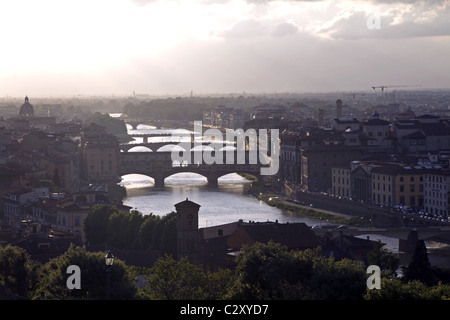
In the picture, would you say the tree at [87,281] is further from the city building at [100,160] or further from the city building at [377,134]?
the city building at [100,160]

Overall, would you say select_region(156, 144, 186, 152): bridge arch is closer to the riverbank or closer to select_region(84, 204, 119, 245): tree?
the riverbank

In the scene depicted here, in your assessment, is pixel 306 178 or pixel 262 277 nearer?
pixel 262 277

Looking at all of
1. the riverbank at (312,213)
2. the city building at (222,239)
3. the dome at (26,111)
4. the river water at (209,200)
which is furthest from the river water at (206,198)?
the dome at (26,111)

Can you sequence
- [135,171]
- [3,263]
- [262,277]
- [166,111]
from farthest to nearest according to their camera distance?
[166,111] < [135,171] < [3,263] < [262,277]

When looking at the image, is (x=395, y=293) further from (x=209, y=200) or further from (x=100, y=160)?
(x=100, y=160)

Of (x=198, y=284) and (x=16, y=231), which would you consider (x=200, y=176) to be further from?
(x=198, y=284)

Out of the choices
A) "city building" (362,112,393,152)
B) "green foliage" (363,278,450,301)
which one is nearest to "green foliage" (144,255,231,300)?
"green foliage" (363,278,450,301)
